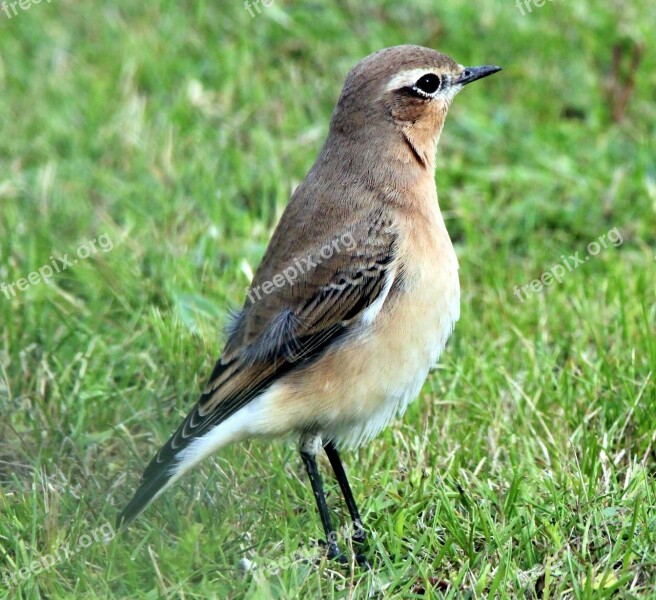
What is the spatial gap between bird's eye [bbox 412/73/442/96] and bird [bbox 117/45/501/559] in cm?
1

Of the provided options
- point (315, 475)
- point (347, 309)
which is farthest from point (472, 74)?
point (315, 475)

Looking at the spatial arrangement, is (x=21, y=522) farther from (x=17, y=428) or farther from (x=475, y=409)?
(x=475, y=409)

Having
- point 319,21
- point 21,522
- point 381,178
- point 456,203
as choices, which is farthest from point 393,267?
point 319,21

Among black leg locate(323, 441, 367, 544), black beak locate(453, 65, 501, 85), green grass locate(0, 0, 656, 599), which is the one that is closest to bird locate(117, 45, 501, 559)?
black leg locate(323, 441, 367, 544)

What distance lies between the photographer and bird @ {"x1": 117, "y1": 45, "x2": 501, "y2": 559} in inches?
201

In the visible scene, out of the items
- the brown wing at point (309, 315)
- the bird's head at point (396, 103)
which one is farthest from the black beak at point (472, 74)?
the brown wing at point (309, 315)

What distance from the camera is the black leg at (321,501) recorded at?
5.05 metres

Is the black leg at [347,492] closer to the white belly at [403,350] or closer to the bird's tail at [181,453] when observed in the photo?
the white belly at [403,350]

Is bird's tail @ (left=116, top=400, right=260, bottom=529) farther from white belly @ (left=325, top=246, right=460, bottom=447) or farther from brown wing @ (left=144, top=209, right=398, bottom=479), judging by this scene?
white belly @ (left=325, top=246, right=460, bottom=447)

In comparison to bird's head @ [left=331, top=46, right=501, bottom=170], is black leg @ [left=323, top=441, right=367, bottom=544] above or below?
below

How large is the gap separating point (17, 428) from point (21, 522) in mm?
864

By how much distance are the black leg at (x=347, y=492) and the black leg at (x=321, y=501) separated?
0.33 ft

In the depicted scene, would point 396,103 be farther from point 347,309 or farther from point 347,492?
point 347,492

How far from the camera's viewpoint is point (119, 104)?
8.81 m
